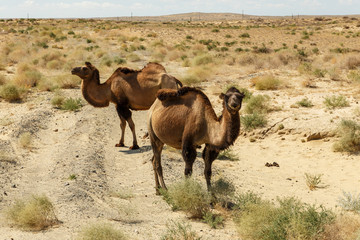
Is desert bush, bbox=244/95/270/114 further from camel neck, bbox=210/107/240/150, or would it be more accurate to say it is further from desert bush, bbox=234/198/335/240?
desert bush, bbox=234/198/335/240

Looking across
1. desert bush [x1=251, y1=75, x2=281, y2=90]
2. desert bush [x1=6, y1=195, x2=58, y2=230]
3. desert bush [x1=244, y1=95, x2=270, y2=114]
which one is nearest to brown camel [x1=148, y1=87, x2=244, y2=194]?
desert bush [x1=6, y1=195, x2=58, y2=230]

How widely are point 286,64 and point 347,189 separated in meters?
18.0

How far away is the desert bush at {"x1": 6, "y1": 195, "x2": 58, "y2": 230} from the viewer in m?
6.36

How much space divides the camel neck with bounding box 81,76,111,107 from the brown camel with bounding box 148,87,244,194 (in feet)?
14.5

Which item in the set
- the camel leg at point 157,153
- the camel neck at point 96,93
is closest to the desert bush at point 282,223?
the camel leg at point 157,153

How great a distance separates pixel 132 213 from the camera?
7219 mm

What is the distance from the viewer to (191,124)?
23.2 feet

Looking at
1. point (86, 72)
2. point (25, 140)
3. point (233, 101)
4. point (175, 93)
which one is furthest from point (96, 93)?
point (233, 101)

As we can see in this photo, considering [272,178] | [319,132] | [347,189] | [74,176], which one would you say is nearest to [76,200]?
[74,176]

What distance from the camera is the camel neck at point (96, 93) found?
39.1 ft

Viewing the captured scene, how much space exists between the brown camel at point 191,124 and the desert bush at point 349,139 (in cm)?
545

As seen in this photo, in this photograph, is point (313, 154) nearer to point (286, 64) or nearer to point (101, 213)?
point (101, 213)

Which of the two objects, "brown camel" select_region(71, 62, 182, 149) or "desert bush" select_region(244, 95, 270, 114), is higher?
"brown camel" select_region(71, 62, 182, 149)

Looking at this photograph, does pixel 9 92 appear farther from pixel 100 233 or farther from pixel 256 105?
pixel 100 233
